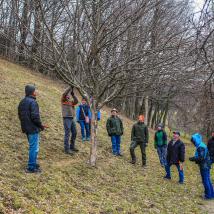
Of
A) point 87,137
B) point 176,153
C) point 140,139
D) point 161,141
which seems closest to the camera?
point 176,153

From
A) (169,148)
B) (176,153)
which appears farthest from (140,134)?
(176,153)

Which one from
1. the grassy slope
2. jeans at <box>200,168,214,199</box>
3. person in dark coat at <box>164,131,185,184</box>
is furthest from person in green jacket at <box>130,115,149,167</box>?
jeans at <box>200,168,214,199</box>

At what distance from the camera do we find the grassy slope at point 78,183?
26.7 feet

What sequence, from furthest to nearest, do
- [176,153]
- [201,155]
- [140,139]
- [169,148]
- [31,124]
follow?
[140,139] < [169,148] < [176,153] < [201,155] < [31,124]

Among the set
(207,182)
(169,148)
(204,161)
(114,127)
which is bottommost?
(207,182)

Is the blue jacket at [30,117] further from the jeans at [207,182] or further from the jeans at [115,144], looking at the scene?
the jeans at [115,144]

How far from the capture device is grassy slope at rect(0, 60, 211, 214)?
814 cm

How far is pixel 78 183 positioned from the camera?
397 inches

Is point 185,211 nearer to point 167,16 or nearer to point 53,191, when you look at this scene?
point 53,191

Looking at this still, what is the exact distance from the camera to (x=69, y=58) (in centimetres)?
1294

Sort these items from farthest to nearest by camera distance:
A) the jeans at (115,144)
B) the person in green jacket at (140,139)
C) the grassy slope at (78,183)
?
the jeans at (115,144) → the person in green jacket at (140,139) → the grassy slope at (78,183)

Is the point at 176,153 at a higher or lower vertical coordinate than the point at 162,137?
lower

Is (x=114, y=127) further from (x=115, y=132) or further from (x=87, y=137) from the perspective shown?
(x=87, y=137)

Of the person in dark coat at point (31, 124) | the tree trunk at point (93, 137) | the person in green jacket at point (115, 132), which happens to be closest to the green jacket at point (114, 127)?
the person in green jacket at point (115, 132)
